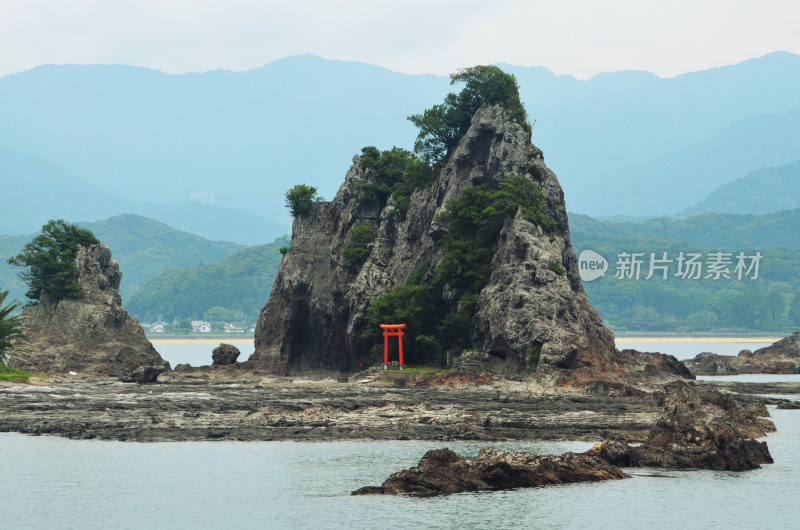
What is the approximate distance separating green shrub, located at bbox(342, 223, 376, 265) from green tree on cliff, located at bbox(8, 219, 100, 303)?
26314 mm

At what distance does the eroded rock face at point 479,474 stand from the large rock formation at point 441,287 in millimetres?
36874

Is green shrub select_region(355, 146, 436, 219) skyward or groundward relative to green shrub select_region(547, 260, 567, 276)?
skyward

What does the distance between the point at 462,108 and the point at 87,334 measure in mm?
41901

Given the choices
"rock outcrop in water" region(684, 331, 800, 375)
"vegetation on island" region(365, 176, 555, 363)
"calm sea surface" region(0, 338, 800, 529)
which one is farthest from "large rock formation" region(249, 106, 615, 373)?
"rock outcrop in water" region(684, 331, 800, 375)

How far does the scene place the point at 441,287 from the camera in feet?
303

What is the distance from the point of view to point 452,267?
3548 inches

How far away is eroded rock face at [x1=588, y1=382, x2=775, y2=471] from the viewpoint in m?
43.1

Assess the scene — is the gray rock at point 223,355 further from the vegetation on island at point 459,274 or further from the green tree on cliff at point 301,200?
the vegetation on island at point 459,274

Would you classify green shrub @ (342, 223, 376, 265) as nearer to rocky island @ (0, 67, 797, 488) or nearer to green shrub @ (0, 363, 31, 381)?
rocky island @ (0, 67, 797, 488)

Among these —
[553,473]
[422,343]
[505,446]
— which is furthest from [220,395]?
[553,473]

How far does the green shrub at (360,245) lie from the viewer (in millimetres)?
103438

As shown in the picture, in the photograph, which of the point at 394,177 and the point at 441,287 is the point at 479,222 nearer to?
the point at 441,287

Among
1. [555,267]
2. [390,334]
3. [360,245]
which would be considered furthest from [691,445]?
[360,245]

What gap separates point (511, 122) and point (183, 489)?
191ft
